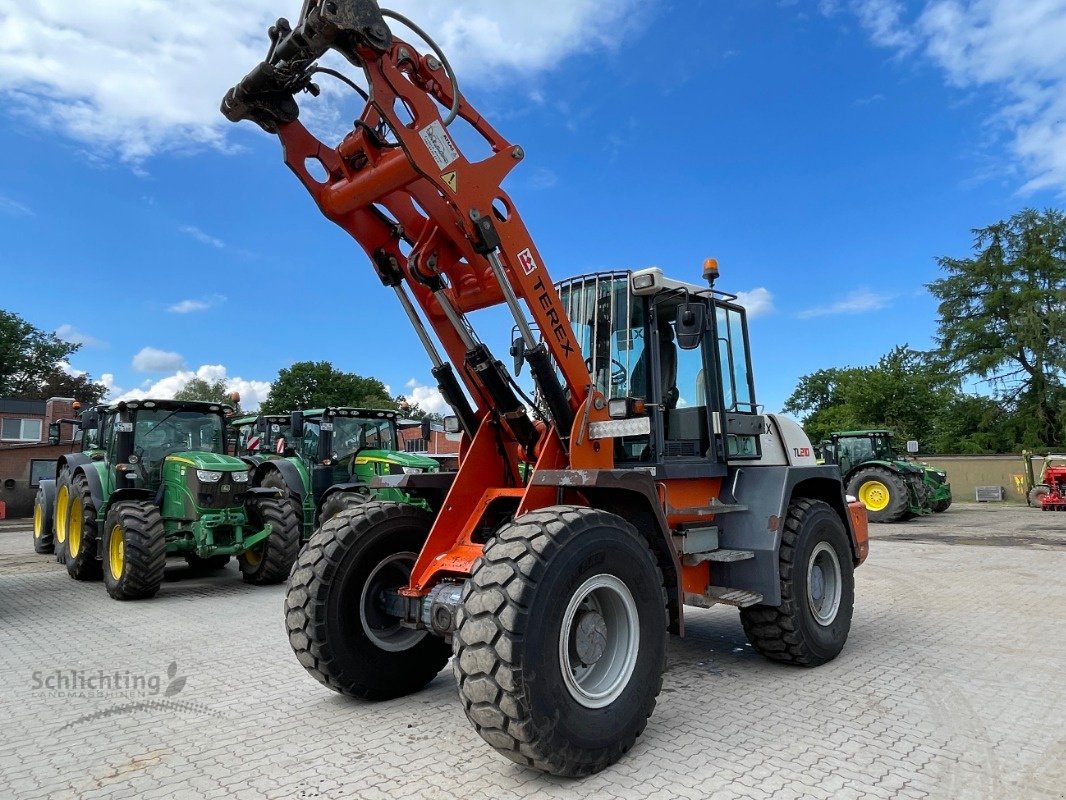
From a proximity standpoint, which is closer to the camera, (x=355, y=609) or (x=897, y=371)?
(x=355, y=609)

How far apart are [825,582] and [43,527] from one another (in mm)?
13634

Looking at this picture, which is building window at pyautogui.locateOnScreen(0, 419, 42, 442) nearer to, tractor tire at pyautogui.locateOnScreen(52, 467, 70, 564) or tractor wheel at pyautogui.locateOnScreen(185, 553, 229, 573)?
tractor tire at pyautogui.locateOnScreen(52, 467, 70, 564)

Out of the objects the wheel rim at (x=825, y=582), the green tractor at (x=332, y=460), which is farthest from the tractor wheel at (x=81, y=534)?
the wheel rim at (x=825, y=582)

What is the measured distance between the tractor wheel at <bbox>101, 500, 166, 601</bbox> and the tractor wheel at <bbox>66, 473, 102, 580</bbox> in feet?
3.95

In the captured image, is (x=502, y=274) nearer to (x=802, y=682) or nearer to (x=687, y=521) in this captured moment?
(x=687, y=521)

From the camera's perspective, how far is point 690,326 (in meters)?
4.75

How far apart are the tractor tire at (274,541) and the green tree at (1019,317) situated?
3594cm

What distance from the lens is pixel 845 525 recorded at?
6293 millimetres

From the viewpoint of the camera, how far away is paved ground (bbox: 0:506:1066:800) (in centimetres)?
343

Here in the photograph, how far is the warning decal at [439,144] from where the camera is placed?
392 centimetres

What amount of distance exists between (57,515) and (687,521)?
11.3m

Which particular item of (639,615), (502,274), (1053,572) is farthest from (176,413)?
(1053,572)

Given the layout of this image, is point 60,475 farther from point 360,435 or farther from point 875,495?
point 875,495

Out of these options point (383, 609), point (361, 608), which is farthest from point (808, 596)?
point (361, 608)
